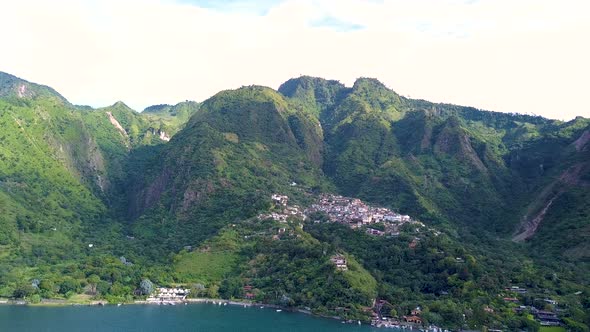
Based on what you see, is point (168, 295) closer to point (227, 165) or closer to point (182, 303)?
point (182, 303)

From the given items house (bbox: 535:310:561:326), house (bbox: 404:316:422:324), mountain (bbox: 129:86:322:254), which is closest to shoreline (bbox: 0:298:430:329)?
house (bbox: 404:316:422:324)

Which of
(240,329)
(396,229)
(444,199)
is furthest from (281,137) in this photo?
(240,329)

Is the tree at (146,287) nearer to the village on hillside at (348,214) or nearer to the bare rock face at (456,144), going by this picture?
the village on hillside at (348,214)

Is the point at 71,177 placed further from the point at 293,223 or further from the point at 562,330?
the point at 562,330

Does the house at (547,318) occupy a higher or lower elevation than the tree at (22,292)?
higher

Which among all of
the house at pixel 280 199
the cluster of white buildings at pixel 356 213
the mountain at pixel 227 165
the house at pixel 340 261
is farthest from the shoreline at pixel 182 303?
the house at pixel 280 199
